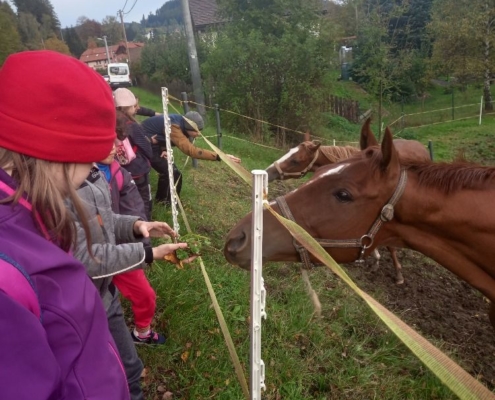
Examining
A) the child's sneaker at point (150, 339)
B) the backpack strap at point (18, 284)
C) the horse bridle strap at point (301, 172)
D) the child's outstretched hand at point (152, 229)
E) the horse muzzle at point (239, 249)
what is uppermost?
the backpack strap at point (18, 284)

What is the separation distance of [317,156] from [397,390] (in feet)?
14.4

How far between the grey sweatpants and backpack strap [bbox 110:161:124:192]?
893mm

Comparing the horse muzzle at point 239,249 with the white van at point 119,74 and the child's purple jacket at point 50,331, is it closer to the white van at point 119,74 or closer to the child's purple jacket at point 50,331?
the child's purple jacket at point 50,331

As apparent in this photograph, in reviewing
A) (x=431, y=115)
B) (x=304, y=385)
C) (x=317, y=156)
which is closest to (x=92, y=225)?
(x=304, y=385)

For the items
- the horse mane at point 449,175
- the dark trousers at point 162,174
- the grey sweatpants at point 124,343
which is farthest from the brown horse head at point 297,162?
the grey sweatpants at point 124,343

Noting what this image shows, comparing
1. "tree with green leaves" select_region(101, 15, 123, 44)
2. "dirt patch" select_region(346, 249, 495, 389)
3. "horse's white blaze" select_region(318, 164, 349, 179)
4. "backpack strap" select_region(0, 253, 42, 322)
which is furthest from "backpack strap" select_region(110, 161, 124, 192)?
"tree with green leaves" select_region(101, 15, 123, 44)

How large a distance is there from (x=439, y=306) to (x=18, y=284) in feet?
14.8

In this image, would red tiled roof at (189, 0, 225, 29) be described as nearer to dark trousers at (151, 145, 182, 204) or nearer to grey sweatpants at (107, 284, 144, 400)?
dark trousers at (151, 145, 182, 204)

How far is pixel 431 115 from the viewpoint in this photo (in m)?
22.1

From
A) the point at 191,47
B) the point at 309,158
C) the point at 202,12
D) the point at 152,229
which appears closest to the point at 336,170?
the point at 152,229

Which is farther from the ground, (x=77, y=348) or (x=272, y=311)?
(x=77, y=348)

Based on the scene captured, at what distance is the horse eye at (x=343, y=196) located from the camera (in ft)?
7.34

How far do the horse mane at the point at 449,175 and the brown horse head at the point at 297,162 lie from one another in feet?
14.3

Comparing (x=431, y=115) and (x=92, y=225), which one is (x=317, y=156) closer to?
(x=92, y=225)
